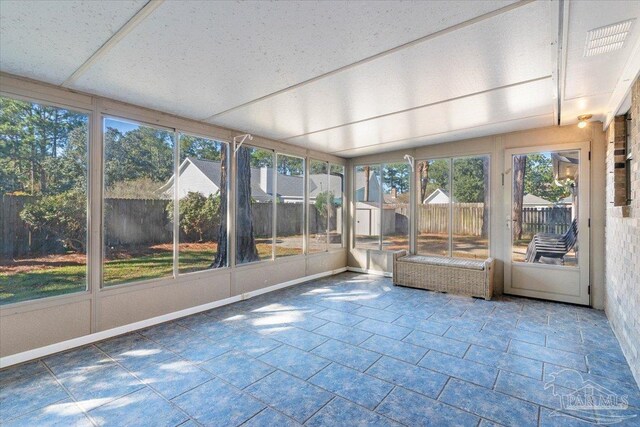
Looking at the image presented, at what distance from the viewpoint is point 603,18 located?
1.79m

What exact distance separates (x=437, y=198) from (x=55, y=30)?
5162 millimetres

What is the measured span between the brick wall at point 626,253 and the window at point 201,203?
419 cm

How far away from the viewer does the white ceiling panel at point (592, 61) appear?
5.66ft

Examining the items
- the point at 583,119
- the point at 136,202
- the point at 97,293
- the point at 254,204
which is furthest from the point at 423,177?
the point at 97,293

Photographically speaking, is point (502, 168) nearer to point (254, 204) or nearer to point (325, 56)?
point (325, 56)

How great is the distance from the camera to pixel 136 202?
3389mm

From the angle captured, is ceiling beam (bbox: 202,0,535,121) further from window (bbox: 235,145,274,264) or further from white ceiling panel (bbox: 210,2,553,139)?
window (bbox: 235,145,274,264)

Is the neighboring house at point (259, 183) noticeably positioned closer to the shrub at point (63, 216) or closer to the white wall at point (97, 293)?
the white wall at point (97, 293)

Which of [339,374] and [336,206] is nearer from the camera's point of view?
[339,374]

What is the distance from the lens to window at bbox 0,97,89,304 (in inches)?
103

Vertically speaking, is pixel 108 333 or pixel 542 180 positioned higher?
pixel 542 180

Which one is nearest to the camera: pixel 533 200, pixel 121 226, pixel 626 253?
pixel 626 253

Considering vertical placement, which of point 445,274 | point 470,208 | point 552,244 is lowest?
point 445,274

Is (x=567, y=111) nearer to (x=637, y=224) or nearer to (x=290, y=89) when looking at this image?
(x=637, y=224)
